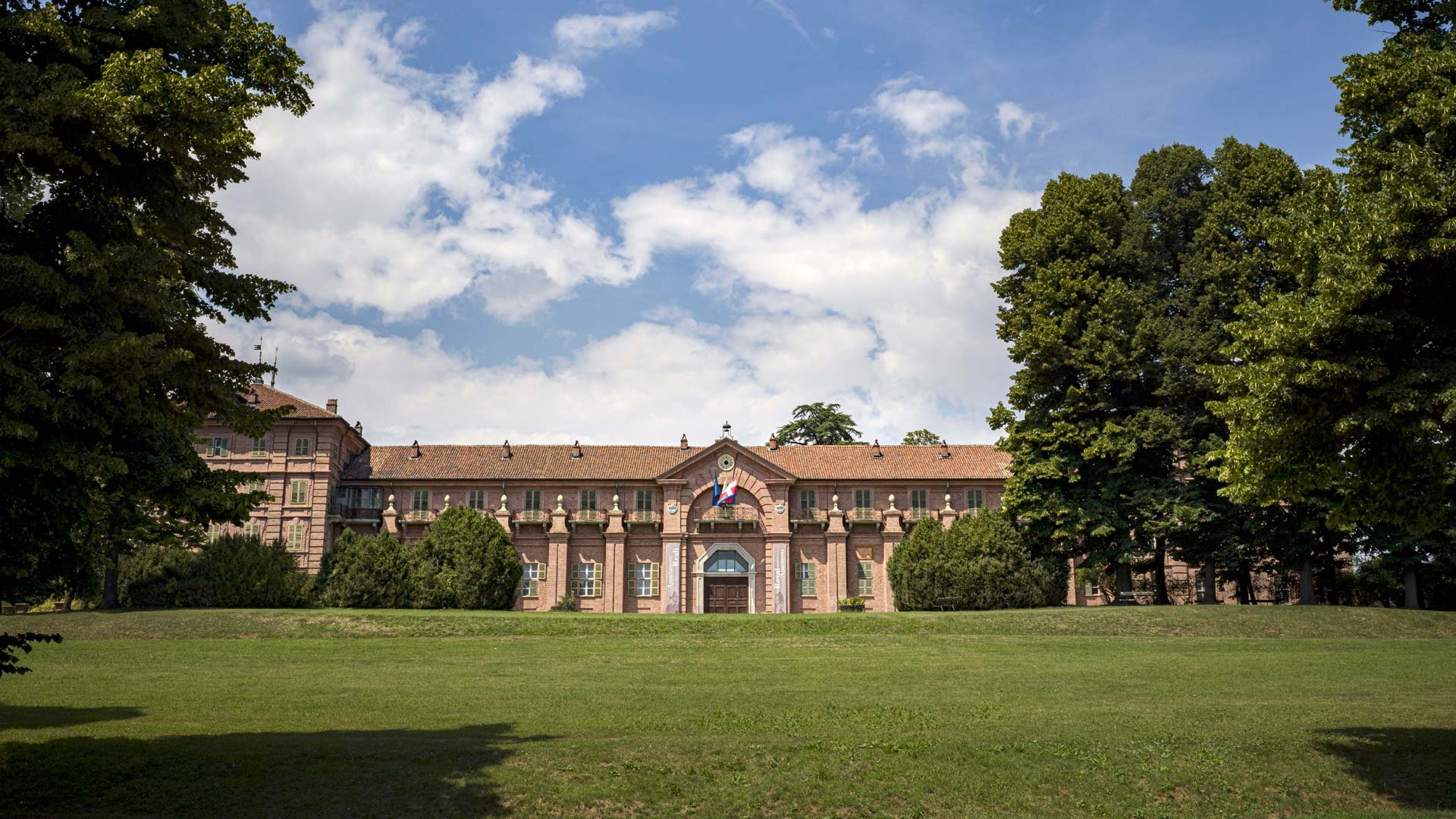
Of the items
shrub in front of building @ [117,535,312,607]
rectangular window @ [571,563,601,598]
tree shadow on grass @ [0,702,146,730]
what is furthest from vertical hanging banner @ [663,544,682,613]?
tree shadow on grass @ [0,702,146,730]

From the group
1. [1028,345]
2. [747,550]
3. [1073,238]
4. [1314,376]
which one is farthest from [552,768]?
[747,550]

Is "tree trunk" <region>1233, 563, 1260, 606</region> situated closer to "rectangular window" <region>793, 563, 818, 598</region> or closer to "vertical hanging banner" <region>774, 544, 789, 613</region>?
"rectangular window" <region>793, 563, 818, 598</region>

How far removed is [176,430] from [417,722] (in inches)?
291

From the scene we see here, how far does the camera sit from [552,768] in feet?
47.1

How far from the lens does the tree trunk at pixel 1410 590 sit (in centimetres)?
3753

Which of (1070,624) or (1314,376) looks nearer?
(1314,376)

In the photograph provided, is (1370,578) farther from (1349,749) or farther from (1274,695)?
(1349,749)

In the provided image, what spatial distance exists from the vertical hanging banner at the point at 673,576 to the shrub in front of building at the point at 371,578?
40.2ft

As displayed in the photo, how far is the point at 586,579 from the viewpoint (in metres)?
49.9

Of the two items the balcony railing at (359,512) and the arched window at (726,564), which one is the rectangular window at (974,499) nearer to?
the arched window at (726,564)

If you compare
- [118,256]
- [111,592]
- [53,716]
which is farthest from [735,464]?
[118,256]

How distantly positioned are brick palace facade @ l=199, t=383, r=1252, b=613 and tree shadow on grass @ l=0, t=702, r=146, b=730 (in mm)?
30483

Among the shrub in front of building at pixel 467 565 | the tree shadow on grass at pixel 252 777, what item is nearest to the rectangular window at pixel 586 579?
the shrub in front of building at pixel 467 565

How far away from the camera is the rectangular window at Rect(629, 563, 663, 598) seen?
4997 cm
